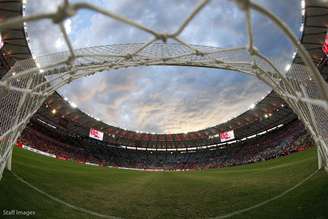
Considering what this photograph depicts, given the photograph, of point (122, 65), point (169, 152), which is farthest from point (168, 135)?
point (122, 65)

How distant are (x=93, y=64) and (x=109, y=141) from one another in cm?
5706

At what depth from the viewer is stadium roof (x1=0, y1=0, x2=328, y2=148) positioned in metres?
29.7

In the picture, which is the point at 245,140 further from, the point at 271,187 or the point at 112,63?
the point at 112,63

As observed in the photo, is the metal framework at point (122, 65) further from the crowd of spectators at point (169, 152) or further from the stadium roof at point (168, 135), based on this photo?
the crowd of spectators at point (169, 152)

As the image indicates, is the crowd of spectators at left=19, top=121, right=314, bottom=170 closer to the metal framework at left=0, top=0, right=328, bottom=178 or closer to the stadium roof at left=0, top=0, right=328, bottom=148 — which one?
the stadium roof at left=0, top=0, right=328, bottom=148

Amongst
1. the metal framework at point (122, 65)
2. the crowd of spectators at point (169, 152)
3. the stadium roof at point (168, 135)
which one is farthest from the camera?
the crowd of spectators at point (169, 152)

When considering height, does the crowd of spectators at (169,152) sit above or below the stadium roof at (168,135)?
below

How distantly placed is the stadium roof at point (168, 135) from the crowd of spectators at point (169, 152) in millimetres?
1844

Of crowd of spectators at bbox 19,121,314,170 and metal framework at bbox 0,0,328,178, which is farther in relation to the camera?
crowd of spectators at bbox 19,121,314,170

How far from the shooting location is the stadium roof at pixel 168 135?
29703 mm

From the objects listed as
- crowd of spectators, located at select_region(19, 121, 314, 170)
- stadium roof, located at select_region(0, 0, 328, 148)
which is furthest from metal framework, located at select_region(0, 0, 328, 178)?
crowd of spectators, located at select_region(19, 121, 314, 170)

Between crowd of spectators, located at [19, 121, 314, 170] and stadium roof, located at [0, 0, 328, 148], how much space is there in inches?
72.6

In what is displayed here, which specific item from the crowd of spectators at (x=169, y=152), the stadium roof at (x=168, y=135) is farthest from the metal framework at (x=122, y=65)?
the crowd of spectators at (x=169, y=152)

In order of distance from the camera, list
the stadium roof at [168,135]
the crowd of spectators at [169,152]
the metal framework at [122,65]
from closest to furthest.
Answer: the metal framework at [122,65] → the stadium roof at [168,135] → the crowd of spectators at [169,152]
